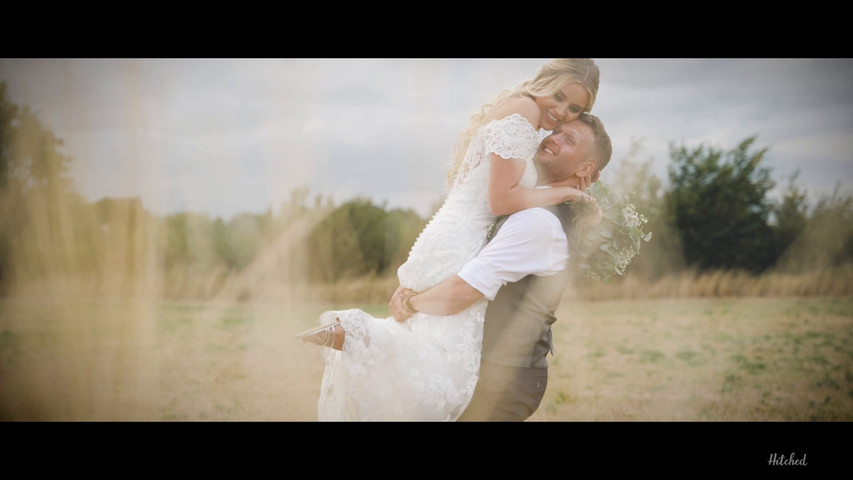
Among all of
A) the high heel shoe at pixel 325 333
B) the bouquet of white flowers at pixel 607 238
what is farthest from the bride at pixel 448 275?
the bouquet of white flowers at pixel 607 238

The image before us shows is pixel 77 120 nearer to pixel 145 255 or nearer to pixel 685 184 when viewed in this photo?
pixel 145 255

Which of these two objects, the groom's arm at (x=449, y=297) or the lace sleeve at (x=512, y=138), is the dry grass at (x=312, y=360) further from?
the lace sleeve at (x=512, y=138)

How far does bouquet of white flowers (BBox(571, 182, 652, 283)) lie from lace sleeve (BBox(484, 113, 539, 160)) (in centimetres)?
42

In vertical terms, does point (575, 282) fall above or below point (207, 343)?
above

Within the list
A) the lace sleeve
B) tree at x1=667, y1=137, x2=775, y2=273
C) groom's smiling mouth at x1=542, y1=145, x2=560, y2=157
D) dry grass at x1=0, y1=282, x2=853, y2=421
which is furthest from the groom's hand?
tree at x1=667, y1=137, x2=775, y2=273

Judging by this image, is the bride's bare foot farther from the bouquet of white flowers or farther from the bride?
the bouquet of white flowers

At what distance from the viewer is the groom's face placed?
2.84 meters

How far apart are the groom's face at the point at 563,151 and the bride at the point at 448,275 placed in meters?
0.06

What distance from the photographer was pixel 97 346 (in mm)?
5391

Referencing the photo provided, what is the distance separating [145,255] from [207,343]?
3.86 ft

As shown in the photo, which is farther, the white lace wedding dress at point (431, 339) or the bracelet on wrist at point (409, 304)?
the bracelet on wrist at point (409, 304)

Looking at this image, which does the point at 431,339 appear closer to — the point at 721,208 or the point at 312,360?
the point at 312,360

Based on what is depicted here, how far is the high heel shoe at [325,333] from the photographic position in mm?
2625
